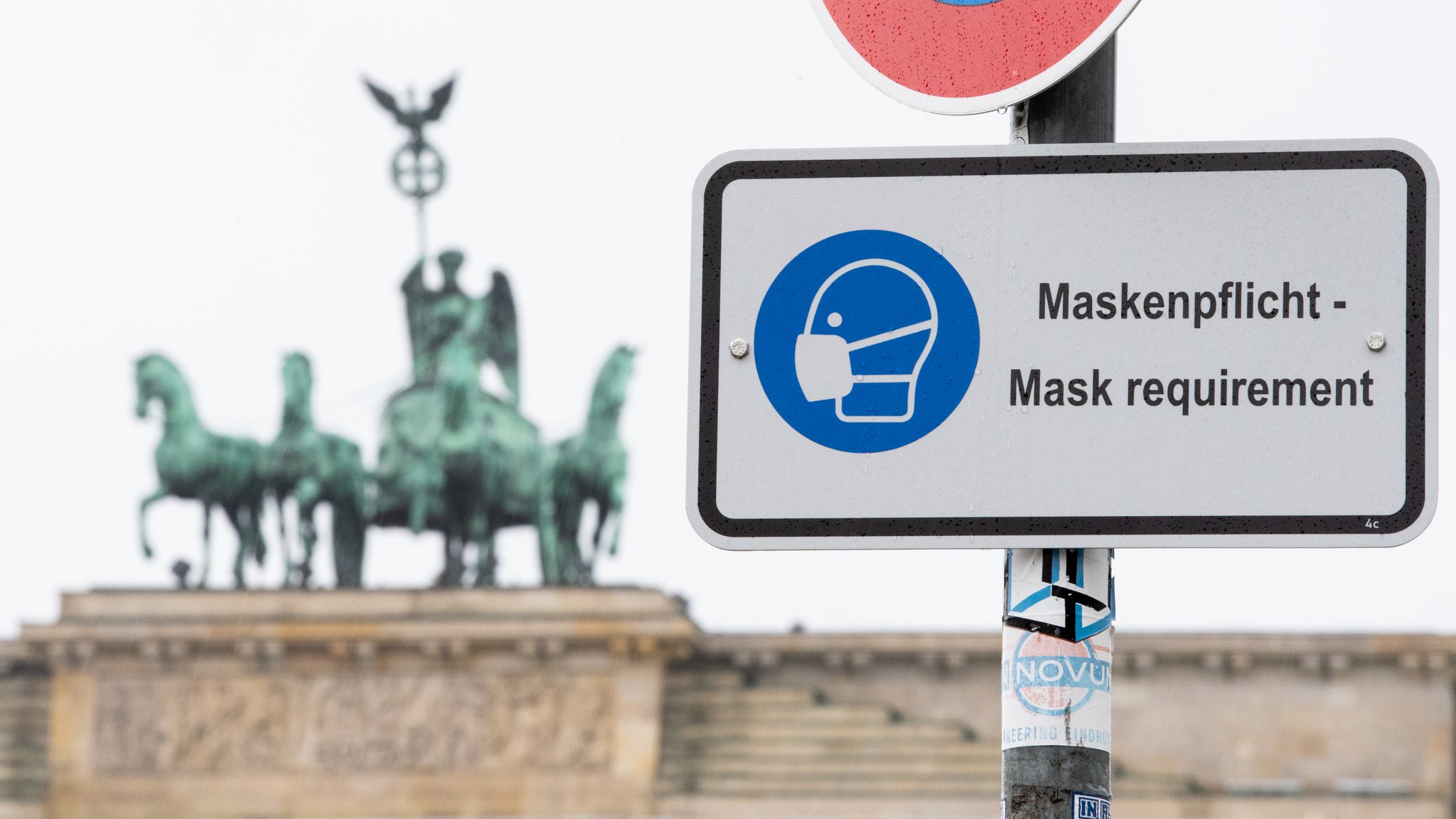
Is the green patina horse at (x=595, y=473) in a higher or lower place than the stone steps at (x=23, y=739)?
higher

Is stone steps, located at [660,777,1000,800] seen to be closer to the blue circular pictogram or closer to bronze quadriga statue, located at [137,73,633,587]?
bronze quadriga statue, located at [137,73,633,587]

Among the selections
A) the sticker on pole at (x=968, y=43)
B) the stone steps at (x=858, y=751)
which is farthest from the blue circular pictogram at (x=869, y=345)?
the stone steps at (x=858, y=751)

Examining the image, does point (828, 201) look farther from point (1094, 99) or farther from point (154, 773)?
point (154, 773)

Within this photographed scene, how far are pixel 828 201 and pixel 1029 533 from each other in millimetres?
301

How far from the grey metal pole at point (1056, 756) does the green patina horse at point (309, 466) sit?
2662cm

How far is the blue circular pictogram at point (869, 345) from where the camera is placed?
1.77 m

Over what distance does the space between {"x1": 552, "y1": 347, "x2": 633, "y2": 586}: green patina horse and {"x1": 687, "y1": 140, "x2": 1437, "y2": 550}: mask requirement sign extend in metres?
25.9

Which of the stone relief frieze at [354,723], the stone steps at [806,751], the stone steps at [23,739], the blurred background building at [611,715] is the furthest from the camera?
the stone steps at [23,739]

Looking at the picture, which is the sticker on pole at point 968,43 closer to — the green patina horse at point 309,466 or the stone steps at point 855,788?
the stone steps at point 855,788

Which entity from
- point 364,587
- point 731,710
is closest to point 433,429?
point 364,587

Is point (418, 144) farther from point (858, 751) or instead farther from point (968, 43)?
point (968, 43)

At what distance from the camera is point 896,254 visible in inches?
70.7

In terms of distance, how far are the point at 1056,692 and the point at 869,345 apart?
0.29 m

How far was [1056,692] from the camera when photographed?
1.75 meters
